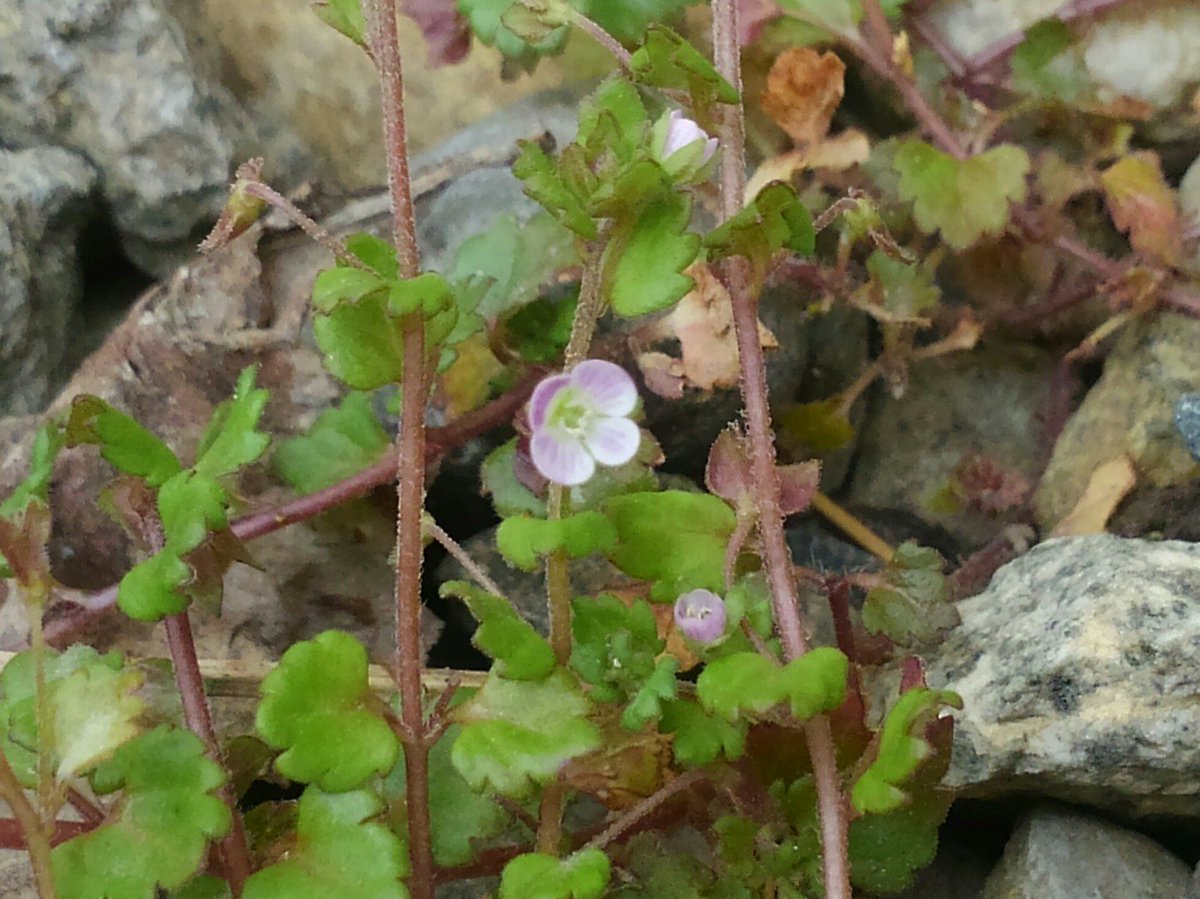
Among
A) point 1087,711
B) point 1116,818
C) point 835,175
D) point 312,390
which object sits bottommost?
point 1116,818

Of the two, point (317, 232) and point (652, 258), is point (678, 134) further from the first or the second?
point (317, 232)

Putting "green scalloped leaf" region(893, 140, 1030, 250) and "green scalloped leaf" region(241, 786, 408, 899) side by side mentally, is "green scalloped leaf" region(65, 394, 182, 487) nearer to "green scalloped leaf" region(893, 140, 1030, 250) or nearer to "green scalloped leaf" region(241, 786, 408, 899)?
"green scalloped leaf" region(241, 786, 408, 899)

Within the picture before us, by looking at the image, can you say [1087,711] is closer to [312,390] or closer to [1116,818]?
[1116,818]

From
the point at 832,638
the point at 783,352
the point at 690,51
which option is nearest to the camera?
the point at 690,51

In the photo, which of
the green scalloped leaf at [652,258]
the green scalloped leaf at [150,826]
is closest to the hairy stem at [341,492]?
the green scalloped leaf at [150,826]

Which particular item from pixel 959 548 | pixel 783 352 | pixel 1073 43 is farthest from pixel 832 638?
pixel 1073 43

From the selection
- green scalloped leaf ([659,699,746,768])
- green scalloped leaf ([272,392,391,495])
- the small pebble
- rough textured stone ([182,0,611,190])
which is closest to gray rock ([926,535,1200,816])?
the small pebble

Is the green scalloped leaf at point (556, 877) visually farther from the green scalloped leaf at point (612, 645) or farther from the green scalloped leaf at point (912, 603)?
the green scalloped leaf at point (912, 603)

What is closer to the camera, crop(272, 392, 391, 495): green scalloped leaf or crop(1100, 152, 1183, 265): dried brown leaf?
crop(272, 392, 391, 495): green scalloped leaf
